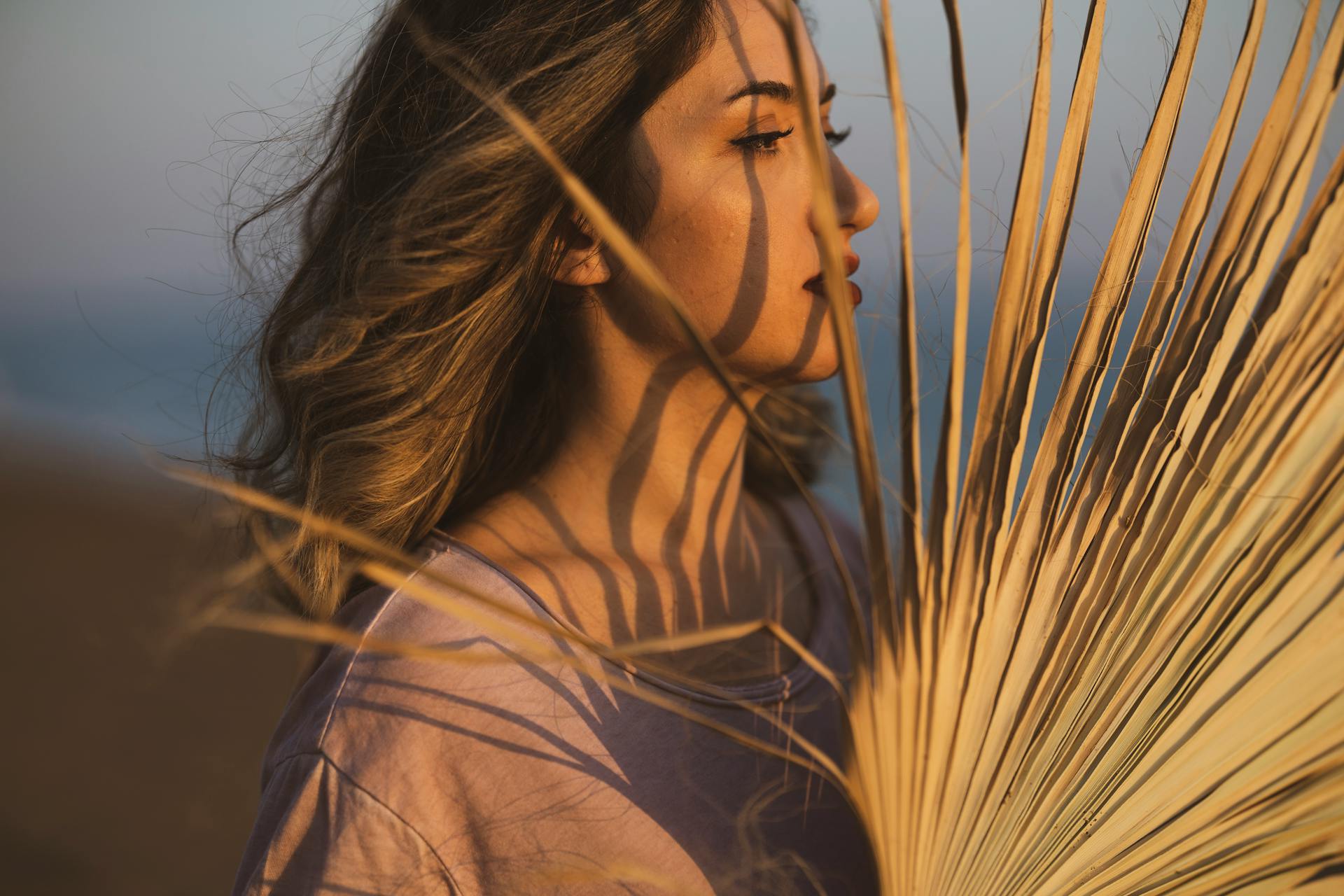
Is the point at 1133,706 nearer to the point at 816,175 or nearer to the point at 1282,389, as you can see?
the point at 1282,389

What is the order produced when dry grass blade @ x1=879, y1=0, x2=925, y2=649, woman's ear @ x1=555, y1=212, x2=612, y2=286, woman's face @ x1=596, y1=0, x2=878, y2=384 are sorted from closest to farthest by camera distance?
dry grass blade @ x1=879, y1=0, x2=925, y2=649, woman's face @ x1=596, y1=0, x2=878, y2=384, woman's ear @ x1=555, y1=212, x2=612, y2=286

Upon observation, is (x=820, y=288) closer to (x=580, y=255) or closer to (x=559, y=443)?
(x=580, y=255)

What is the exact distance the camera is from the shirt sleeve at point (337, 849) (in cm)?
93

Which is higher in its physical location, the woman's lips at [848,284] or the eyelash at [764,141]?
the eyelash at [764,141]

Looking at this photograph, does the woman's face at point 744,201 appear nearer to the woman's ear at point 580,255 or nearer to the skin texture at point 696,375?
the skin texture at point 696,375

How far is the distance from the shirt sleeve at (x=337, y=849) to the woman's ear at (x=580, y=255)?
593 millimetres

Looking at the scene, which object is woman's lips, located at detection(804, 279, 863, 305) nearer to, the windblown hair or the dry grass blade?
the windblown hair

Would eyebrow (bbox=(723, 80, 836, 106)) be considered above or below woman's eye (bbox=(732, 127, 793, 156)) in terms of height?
above

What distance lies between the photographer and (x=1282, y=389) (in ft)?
2.19

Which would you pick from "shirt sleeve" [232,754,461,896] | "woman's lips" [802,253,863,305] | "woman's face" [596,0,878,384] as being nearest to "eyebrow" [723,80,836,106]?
"woman's face" [596,0,878,384]

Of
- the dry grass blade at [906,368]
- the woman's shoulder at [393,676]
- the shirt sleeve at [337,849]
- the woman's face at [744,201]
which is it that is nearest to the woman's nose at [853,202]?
the woman's face at [744,201]

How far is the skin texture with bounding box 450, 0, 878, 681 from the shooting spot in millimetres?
1044

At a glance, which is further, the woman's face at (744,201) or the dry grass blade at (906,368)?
the woman's face at (744,201)

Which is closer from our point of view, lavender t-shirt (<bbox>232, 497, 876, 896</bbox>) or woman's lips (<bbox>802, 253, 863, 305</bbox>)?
lavender t-shirt (<bbox>232, 497, 876, 896</bbox>)
